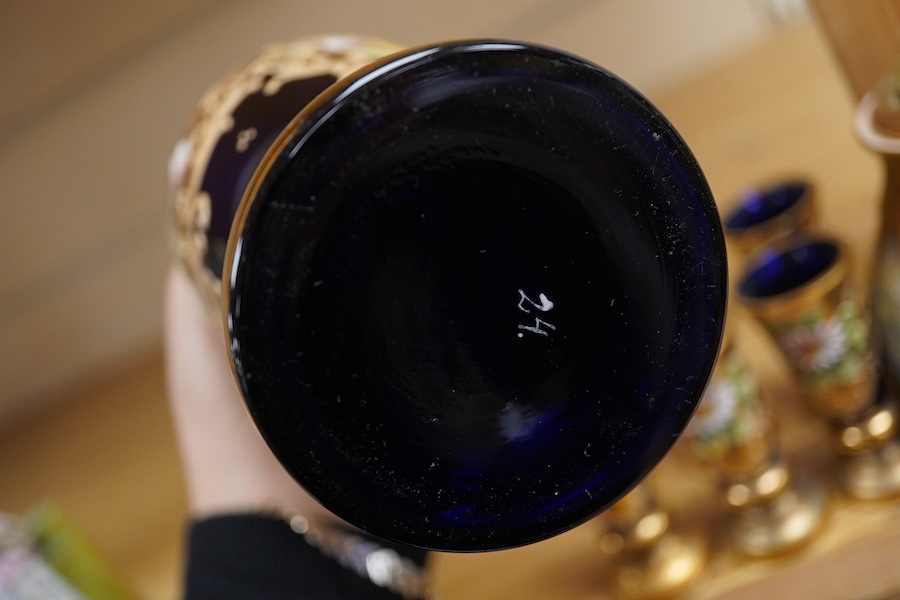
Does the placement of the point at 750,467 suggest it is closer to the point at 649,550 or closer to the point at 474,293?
the point at 649,550

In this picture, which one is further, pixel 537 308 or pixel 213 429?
pixel 213 429

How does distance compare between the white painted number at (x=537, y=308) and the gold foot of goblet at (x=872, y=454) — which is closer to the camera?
the white painted number at (x=537, y=308)

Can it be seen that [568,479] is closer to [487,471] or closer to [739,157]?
[487,471]

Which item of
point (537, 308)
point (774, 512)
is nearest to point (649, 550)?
point (774, 512)

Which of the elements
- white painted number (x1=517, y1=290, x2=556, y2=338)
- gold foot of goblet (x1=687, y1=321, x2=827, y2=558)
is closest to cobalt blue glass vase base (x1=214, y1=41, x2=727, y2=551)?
white painted number (x1=517, y1=290, x2=556, y2=338)

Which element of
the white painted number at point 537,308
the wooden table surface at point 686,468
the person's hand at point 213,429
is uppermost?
the white painted number at point 537,308

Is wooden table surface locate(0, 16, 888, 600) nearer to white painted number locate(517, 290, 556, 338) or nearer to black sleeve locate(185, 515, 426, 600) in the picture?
black sleeve locate(185, 515, 426, 600)

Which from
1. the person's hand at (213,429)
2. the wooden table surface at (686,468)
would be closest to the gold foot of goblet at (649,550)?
the wooden table surface at (686,468)

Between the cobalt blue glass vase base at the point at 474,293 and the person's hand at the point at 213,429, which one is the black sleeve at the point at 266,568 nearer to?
the person's hand at the point at 213,429
